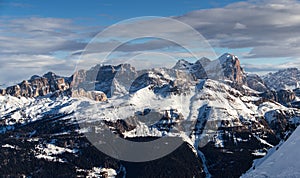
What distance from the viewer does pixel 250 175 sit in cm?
12062

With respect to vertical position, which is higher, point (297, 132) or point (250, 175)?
point (297, 132)

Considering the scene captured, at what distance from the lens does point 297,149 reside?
386 feet

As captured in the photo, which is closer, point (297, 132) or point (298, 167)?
point (298, 167)

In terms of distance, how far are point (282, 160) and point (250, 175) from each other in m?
9.56

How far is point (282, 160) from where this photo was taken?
11750 cm

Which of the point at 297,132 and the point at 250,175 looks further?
the point at 297,132

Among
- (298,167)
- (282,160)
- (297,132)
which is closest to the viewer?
(298,167)

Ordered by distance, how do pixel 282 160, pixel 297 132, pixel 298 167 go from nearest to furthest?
1. pixel 298 167
2. pixel 282 160
3. pixel 297 132

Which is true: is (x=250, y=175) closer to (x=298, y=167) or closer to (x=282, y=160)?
(x=282, y=160)

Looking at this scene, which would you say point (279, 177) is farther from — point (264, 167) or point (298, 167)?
point (264, 167)

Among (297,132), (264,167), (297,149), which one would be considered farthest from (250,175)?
(297,132)

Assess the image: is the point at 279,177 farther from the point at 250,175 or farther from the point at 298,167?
the point at 250,175

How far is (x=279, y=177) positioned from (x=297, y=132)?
35.5 m

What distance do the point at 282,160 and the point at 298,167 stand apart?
12.3 metres
